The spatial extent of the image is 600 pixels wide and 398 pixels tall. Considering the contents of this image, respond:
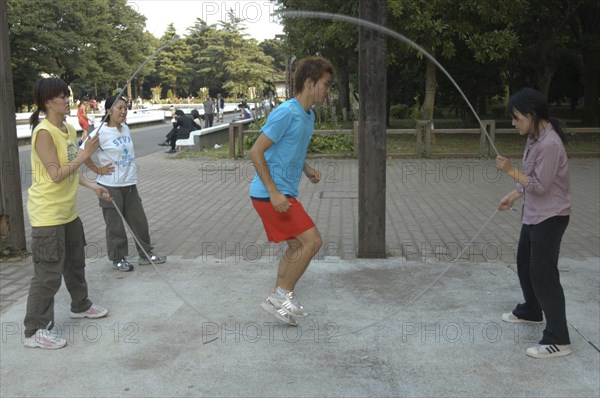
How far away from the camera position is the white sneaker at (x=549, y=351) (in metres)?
4.16

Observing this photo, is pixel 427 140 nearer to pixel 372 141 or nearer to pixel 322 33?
pixel 322 33

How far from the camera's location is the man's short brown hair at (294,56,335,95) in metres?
4.56

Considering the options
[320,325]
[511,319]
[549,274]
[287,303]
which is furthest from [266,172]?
[511,319]

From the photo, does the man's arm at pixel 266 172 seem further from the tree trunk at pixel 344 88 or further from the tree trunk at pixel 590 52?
the tree trunk at pixel 344 88

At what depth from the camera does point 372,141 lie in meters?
6.59

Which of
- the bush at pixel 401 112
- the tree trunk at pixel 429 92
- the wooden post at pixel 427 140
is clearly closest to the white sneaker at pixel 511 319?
the wooden post at pixel 427 140

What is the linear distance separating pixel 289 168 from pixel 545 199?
5.73 ft

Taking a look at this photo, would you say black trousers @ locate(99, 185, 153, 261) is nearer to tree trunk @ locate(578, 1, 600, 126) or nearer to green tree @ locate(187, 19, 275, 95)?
tree trunk @ locate(578, 1, 600, 126)

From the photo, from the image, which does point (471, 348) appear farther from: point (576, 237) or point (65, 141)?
point (576, 237)

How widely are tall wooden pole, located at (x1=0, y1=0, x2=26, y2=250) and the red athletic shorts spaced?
346 cm

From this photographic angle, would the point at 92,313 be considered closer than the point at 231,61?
Yes

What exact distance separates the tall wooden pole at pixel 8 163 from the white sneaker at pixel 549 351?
5.31 metres

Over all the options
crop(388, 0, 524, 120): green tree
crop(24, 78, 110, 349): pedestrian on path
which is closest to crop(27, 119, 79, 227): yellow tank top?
crop(24, 78, 110, 349): pedestrian on path

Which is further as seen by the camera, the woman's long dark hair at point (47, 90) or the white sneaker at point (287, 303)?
the white sneaker at point (287, 303)
